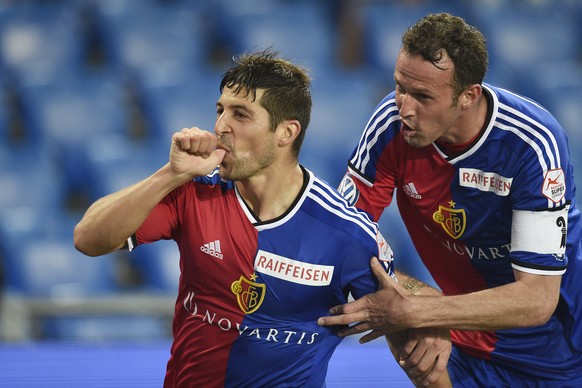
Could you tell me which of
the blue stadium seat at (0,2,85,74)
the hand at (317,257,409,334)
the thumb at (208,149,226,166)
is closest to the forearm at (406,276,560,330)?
the hand at (317,257,409,334)

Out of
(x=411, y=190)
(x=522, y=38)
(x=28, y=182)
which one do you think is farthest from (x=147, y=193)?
(x=522, y=38)

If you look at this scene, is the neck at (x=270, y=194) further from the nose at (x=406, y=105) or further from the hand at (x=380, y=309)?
the nose at (x=406, y=105)

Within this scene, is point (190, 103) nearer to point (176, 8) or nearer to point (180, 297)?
point (176, 8)

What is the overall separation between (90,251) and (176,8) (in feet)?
17.2

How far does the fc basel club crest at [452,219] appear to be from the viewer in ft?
11.5

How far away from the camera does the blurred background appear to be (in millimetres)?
5641

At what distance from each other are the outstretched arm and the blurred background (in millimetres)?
2187

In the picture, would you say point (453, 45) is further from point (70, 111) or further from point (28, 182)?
point (70, 111)

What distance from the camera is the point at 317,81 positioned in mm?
7188

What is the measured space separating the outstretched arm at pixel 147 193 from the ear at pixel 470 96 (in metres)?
1.00

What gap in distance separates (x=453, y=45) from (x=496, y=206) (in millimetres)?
624

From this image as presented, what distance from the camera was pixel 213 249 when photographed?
121 inches

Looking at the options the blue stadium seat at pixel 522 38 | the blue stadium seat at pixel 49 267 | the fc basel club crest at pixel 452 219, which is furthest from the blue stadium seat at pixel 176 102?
the fc basel club crest at pixel 452 219

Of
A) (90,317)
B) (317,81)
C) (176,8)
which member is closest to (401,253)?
(317,81)
